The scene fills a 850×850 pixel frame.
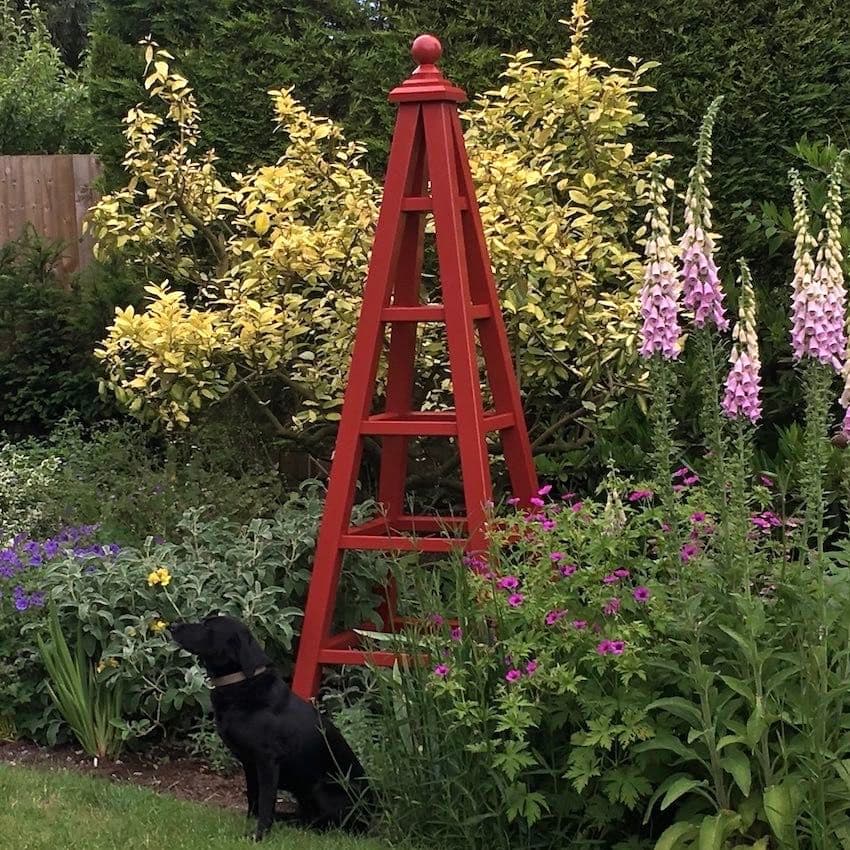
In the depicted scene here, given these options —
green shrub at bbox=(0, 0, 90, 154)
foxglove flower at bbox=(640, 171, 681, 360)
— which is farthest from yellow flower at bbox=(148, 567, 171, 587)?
green shrub at bbox=(0, 0, 90, 154)

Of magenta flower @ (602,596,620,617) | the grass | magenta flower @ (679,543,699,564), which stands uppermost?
magenta flower @ (679,543,699,564)

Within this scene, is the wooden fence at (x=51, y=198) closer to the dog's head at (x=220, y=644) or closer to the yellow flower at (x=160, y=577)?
the yellow flower at (x=160, y=577)

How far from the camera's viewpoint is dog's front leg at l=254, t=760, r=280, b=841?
3.86 meters

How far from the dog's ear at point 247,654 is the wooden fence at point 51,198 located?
243 inches

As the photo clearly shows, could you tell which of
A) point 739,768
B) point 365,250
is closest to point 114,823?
point 739,768

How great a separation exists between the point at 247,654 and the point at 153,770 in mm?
1046

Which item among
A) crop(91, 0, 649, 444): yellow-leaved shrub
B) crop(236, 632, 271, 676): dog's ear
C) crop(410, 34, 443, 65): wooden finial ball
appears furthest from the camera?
crop(91, 0, 649, 444): yellow-leaved shrub

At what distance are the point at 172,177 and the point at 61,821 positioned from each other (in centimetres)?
342

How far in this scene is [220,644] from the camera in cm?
390

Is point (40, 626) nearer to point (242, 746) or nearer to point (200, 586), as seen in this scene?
point (200, 586)

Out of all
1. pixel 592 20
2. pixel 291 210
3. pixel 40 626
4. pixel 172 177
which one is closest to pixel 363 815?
pixel 40 626

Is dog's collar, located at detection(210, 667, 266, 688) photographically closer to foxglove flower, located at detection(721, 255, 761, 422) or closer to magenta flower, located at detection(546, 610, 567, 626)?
magenta flower, located at detection(546, 610, 567, 626)

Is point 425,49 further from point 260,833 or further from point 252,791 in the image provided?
point 260,833

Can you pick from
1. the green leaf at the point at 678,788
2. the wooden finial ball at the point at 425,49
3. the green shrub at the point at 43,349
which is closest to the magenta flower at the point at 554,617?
the green leaf at the point at 678,788
